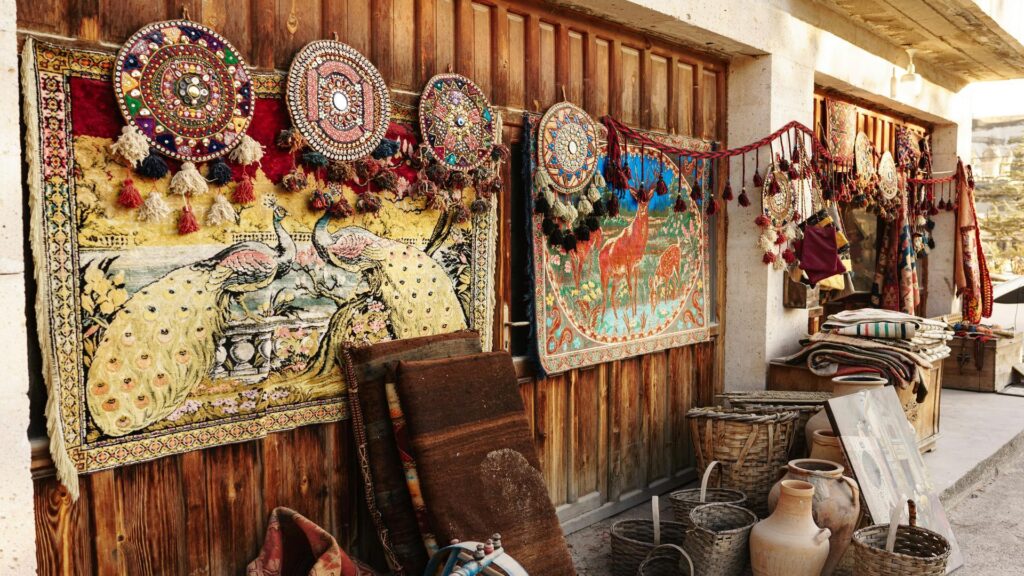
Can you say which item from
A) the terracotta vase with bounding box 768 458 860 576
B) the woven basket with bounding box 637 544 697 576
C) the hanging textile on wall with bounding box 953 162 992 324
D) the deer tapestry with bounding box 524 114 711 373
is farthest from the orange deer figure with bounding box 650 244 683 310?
the hanging textile on wall with bounding box 953 162 992 324

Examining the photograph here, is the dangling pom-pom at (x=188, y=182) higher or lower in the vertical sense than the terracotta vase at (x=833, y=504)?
higher

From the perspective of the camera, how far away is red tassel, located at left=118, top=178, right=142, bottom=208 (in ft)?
7.37

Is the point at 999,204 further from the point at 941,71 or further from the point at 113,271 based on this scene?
the point at 113,271

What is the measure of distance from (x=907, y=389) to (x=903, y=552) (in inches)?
69.0

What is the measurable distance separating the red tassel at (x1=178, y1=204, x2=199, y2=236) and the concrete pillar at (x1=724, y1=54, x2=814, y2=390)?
3.65 metres

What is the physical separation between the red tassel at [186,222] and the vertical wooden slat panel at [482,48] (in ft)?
4.96

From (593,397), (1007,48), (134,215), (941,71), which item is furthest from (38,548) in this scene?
(941,71)

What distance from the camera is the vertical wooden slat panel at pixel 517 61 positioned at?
3.54m

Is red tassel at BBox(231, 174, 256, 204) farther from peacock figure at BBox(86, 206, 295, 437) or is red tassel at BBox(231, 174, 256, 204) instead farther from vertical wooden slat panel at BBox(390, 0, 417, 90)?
vertical wooden slat panel at BBox(390, 0, 417, 90)

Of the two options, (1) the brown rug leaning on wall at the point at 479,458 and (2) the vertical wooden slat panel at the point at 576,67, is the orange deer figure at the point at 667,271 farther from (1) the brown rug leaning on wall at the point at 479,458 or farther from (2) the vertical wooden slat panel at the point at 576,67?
(1) the brown rug leaning on wall at the point at 479,458

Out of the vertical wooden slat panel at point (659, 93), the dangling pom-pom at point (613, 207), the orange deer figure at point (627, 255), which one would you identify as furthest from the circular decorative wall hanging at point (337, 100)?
the vertical wooden slat panel at point (659, 93)

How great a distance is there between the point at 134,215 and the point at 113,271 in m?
0.19

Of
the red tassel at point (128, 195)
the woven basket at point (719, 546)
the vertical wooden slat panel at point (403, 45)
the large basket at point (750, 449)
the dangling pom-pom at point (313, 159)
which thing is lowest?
the woven basket at point (719, 546)

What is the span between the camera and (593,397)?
13.3ft
